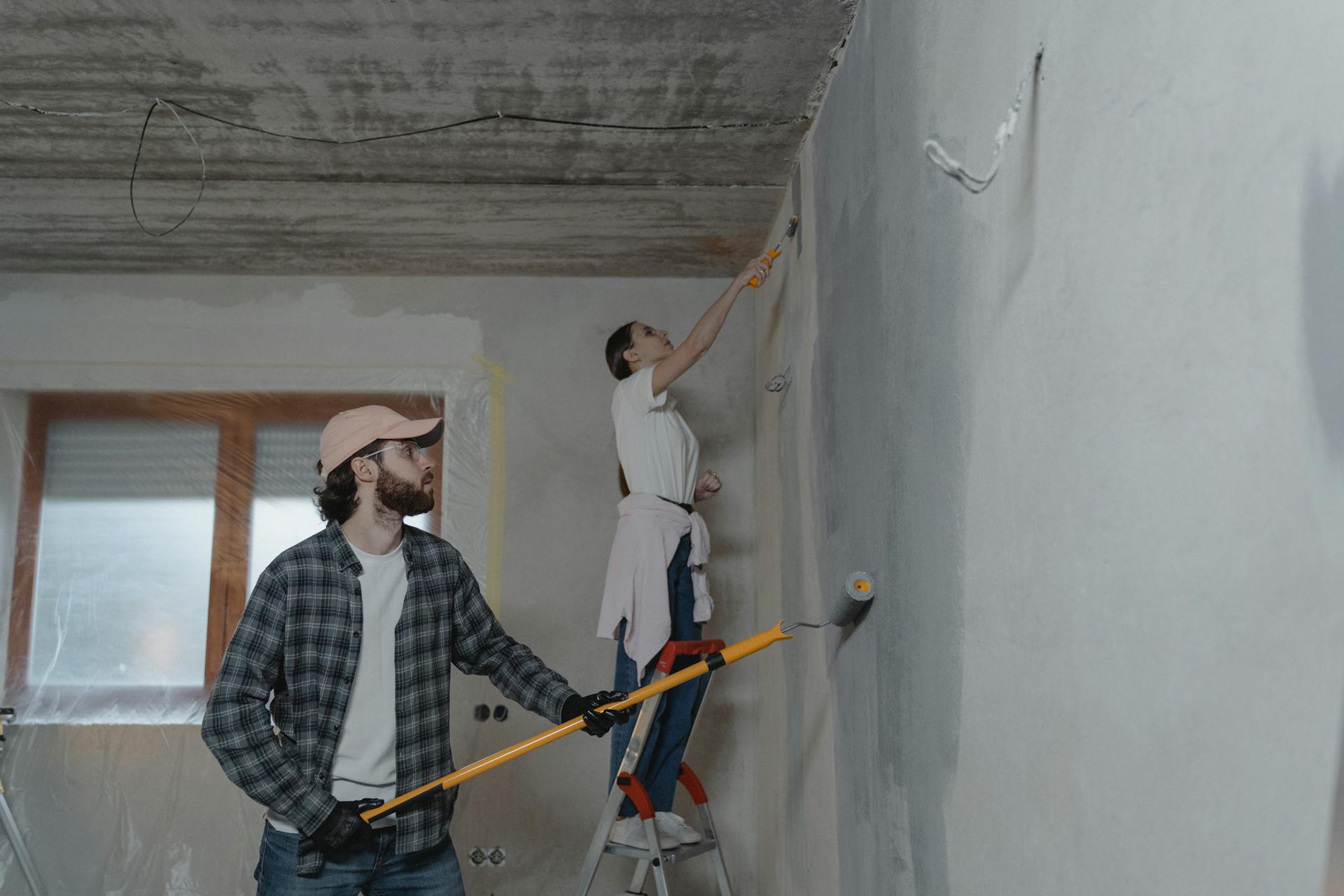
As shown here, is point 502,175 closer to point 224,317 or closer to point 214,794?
point 224,317

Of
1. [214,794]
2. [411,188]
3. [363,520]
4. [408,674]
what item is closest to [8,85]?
[411,188]

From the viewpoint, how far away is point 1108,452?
812 millimetres

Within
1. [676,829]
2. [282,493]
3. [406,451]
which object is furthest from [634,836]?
[282,493]

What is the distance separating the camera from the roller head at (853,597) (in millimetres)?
1631

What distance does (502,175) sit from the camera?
8.94ft

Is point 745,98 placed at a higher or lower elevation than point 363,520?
higher

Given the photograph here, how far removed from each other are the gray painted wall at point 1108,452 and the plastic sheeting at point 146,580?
2.29 meters

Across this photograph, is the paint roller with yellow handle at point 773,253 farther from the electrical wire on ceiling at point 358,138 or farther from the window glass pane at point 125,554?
the window glass pane at point 125,554

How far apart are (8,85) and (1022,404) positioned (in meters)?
2.28

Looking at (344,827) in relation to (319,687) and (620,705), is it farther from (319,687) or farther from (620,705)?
(620,705)

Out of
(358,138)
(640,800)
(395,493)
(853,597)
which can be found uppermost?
(358,138)

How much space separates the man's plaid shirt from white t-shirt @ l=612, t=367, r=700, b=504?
0.69 m

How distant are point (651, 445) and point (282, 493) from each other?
145 cm

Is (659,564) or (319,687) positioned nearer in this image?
(319,687)
